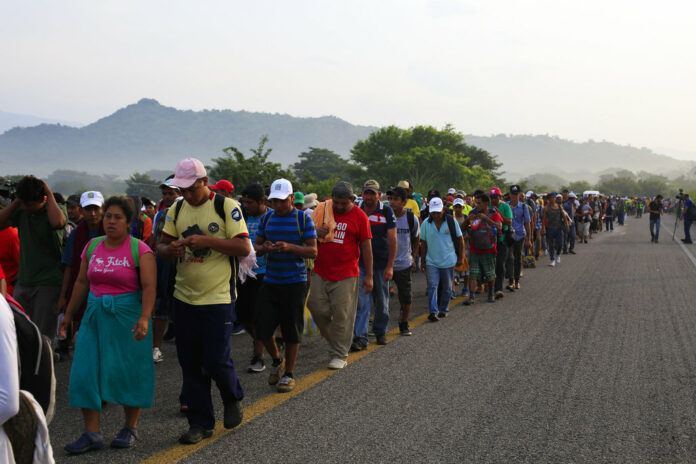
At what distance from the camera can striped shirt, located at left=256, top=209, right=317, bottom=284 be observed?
5.35 m

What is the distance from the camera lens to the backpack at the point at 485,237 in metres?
9.88

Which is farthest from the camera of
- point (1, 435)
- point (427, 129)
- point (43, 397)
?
point (427, 129)

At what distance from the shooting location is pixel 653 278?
12.7m

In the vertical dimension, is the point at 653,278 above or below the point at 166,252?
below

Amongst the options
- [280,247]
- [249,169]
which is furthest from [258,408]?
[249,169]

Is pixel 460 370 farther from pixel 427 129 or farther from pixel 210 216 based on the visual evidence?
pixel 427 129

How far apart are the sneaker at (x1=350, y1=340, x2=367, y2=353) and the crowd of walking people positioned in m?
0.03

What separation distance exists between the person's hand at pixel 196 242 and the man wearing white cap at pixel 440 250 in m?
5.06

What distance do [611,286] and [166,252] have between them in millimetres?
9912

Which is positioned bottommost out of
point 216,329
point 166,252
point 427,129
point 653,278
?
point 653,278

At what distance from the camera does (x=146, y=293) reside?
404 centimetres

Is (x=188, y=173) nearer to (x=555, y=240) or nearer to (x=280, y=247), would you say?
(x=280, y=247)

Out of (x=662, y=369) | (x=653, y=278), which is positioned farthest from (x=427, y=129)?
(x=662, y=369)

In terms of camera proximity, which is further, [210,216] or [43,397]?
[210,216]
